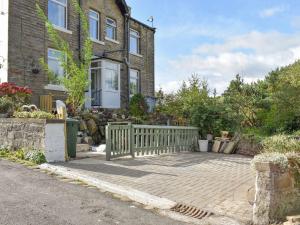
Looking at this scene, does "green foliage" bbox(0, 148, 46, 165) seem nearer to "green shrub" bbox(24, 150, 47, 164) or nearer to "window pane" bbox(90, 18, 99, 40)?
"green shrub" bbox(24, 150, 47, 164)

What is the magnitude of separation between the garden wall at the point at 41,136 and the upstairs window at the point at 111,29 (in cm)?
1241

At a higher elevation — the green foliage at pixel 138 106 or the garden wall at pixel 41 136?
the green foliage at pixel 138 106

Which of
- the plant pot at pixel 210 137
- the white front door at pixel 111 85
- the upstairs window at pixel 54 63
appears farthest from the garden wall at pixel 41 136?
the white front door at pixel 111 85

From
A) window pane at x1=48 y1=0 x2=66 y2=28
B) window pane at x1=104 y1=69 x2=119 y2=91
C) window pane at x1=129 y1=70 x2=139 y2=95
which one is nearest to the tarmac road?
window pane at x1=48 y1=0 x2=66 y2=28

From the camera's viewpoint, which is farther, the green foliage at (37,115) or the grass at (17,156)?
the green foliage at (37,115)

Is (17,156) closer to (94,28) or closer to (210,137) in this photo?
(210,137)

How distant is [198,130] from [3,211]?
10.8m

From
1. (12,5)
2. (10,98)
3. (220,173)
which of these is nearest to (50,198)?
(220,173)

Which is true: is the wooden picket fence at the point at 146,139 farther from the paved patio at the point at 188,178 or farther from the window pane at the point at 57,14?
the window pane at the point at 57,14

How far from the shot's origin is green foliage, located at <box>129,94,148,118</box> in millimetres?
20608

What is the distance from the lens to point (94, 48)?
20.4m

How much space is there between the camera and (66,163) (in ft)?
31.6

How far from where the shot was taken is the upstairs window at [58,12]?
58.3 ft

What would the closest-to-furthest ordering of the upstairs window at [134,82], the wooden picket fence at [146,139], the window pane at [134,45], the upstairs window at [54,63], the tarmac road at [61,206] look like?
the tarmac road at [61,206], the wooden picket fence at [146,139], the upstairs window at [54,63], the upstairs window at [134,82], the window pane at [134,45]
